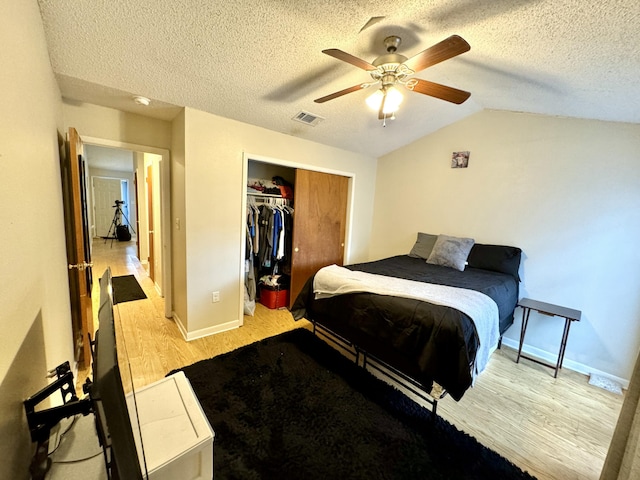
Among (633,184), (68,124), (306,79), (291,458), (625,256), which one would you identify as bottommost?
(291,458)

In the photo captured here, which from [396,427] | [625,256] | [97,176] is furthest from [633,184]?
[97,176]

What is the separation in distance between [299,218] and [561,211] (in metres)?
2.85

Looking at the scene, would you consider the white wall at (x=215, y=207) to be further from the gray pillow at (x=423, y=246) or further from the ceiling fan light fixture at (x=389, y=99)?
the gray pillow at (x=423, y=246)

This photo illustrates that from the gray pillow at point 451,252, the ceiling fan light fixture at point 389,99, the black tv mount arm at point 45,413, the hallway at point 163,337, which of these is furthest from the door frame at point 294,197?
the black tv mount arm at point 45,413

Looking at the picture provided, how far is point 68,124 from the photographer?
7.66 feet

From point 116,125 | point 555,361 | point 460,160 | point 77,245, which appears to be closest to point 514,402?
point 555,361

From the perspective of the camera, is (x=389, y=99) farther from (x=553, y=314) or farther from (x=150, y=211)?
(x=150, y=211)

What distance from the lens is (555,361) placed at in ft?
8.75

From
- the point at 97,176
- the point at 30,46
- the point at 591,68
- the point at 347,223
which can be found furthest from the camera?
the point at 97,176

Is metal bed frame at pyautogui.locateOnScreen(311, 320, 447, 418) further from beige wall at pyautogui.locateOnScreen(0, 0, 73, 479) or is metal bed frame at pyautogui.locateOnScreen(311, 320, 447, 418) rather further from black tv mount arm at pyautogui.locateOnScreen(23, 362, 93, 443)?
beige wall at pyautogui.locateOnScreen(0, 0, 73, 479)

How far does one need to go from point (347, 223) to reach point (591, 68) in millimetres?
2851

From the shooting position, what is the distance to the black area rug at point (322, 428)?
147cm

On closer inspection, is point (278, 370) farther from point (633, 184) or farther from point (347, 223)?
point (633, 184)

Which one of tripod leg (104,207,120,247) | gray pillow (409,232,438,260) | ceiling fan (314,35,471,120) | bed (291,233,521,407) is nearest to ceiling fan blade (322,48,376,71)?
ceiling fan (314,35,471,120)
